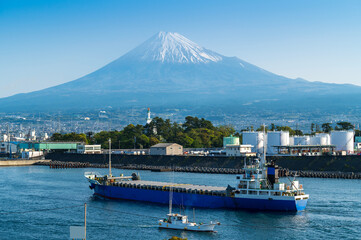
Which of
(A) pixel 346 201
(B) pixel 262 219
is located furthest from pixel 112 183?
(A) pixel 346 201

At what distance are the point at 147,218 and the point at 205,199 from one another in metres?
6.17

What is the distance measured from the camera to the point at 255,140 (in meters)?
90.1

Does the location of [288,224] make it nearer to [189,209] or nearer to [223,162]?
[189,209]

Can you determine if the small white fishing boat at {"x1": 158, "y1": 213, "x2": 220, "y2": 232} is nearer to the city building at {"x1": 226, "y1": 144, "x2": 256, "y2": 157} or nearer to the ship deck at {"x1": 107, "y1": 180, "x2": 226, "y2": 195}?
the ship deck at {"x1": 107, "y1": 180, "x2": 226, "y2": 195}

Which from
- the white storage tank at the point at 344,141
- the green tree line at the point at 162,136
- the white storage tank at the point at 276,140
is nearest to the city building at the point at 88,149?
the green tree line at the point at 162,136

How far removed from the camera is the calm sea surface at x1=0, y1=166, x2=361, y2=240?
31766mm

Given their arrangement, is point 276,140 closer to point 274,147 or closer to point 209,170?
point 274,147

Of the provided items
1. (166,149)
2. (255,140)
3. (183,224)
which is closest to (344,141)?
(255,140)

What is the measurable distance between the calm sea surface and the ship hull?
0.76 metres

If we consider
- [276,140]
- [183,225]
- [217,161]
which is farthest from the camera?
[276,140]

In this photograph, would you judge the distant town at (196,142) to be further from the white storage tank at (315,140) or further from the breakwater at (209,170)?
the breakwater at (209,170)

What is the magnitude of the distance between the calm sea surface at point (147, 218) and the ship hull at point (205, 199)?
760 mm

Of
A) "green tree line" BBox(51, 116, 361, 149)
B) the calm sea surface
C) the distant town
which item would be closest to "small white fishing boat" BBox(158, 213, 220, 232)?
the calm sea surface

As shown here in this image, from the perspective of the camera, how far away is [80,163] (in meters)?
89.2
